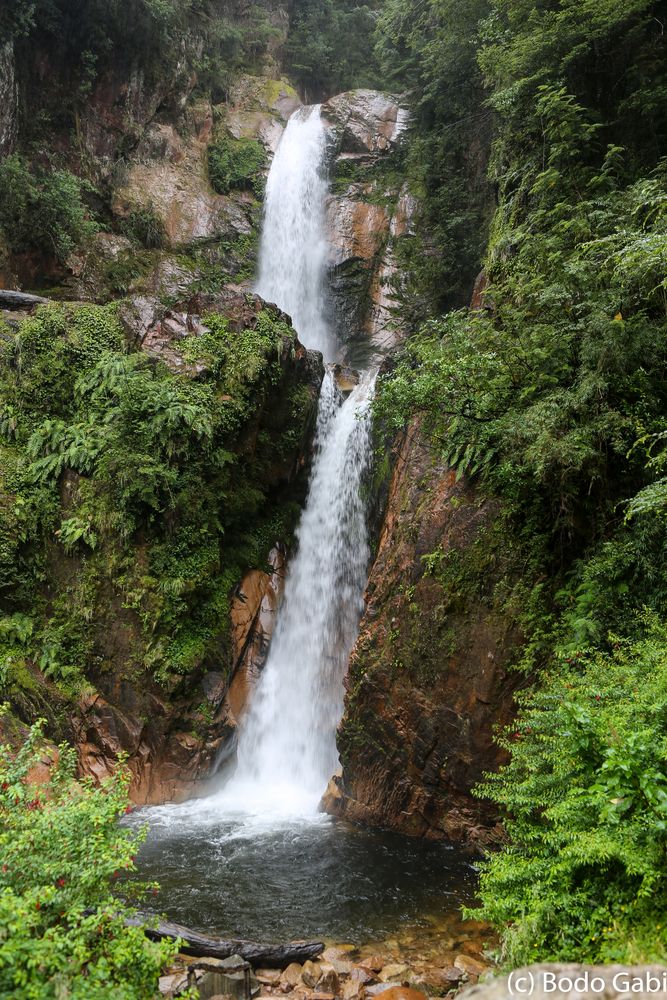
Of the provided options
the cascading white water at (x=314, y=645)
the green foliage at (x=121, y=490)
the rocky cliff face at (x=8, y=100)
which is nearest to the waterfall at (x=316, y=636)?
the cascading white water at (x=314, y=645)

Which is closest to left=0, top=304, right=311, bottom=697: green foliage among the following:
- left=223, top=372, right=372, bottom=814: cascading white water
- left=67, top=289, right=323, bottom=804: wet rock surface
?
left=67, top=289, right=323, bottom=804: wet rock surface

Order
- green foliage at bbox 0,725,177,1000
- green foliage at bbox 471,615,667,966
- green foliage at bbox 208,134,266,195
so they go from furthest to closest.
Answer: green foliage at bbox 208,134,266,195, green foliage at bbox 471,615,667,966, green foliage at bbox 0,725,177,1000

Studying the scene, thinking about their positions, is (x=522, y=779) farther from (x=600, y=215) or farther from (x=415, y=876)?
(x=600, y=215)

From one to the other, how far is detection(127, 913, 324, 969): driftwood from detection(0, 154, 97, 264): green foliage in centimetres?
1599

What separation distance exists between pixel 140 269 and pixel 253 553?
32.6ft

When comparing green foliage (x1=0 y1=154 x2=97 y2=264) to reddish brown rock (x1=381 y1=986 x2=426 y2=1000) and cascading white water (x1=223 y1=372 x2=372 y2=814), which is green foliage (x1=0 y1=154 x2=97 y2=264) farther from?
reddish brown rock (x1=381 y1=986 x2=426 y2=1000)

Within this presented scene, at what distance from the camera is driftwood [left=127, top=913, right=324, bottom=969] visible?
592 cm

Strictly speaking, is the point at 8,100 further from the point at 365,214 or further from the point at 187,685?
the point at 187,685

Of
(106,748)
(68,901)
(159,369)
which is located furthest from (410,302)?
(68,901)

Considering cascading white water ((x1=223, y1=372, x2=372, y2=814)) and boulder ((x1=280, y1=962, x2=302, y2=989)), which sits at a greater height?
cascading white water ((x1=223, y1=372, x2=372, y2=814))

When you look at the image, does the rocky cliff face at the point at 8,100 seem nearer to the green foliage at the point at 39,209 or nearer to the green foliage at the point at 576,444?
the green foliage at the point at 39,209

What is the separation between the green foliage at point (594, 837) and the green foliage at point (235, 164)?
21598 mm

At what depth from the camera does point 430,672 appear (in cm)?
925

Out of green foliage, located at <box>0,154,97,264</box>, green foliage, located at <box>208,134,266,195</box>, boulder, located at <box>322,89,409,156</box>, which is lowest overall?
green foliage, located at <box>0,154,97,264</box>
